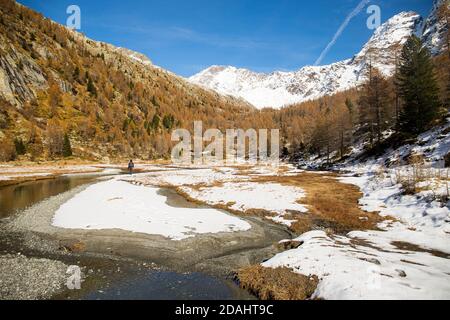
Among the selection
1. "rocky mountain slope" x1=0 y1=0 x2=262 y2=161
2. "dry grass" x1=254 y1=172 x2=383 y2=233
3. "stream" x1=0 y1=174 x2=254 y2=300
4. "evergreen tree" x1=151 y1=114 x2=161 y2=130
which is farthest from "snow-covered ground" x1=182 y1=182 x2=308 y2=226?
"evergreen tree" x1=151 y1=114 x2=161 y2=130

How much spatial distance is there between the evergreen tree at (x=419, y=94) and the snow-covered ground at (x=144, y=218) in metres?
44.4

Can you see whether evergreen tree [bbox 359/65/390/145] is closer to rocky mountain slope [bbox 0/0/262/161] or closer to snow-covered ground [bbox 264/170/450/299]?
snow-covered ground [bbox 264/170/450/299]

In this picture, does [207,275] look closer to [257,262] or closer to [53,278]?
[257,262]

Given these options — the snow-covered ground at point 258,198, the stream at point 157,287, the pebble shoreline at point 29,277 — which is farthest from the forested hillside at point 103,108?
the pebble shoreline at point 29,277

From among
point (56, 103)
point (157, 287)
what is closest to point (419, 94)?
point (157, 287)

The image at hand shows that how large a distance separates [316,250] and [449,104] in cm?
5939

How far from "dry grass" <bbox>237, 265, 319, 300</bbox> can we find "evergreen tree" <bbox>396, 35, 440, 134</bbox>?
161 ft

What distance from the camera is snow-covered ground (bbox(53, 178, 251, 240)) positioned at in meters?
19.5

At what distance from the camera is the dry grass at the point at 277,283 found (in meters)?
10.4

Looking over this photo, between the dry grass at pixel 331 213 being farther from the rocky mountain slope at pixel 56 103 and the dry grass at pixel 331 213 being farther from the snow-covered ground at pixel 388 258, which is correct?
the rocky mountain slope at pixel 56 103

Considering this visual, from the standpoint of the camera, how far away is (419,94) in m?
48.5

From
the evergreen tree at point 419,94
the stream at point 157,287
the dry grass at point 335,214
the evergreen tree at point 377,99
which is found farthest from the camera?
the evergreen tree at point 377,99

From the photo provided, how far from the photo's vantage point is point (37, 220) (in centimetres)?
2180

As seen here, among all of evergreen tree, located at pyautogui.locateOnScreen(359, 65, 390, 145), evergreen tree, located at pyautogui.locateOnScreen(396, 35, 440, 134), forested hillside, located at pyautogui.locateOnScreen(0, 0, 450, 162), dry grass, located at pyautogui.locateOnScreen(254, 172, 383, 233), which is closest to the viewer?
dry grass, located at pyautogui.locateOnScreen(254, 172, 383, 233)
